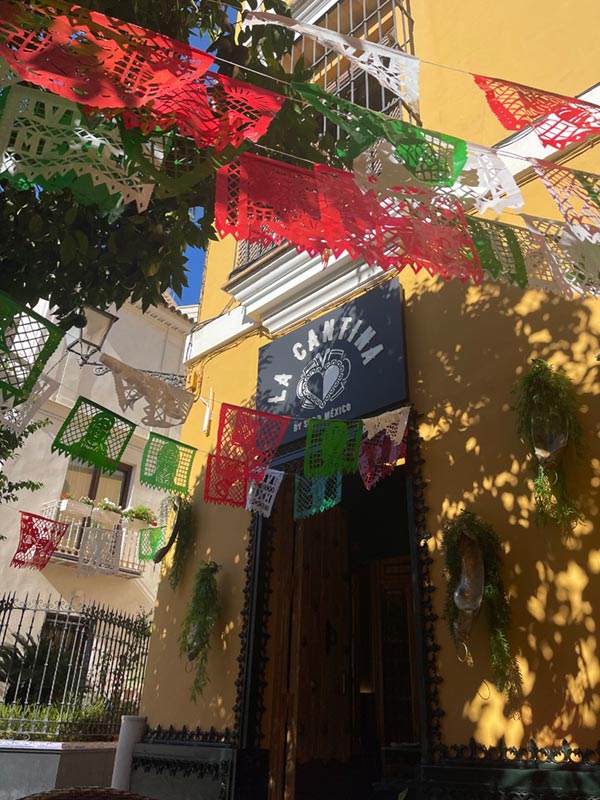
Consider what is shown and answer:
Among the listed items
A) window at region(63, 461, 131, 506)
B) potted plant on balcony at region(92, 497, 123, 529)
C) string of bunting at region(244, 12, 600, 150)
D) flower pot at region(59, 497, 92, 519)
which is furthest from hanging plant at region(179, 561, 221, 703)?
window at region(63, 461, 131, 506)

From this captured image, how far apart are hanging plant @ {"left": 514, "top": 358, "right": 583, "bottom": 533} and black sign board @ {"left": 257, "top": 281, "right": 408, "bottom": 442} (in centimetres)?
132

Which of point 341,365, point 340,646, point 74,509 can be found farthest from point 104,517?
point 341,365

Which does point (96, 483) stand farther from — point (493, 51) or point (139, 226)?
point (493, 51)

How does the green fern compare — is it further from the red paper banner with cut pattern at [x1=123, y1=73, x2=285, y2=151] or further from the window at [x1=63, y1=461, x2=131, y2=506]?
the window at [x1=63, y1=461, x2=131, y2=506]

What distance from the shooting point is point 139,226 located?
177 inches

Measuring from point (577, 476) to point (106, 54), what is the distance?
370 cm

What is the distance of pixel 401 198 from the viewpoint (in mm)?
2961

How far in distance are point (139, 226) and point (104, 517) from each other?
10.6 meters

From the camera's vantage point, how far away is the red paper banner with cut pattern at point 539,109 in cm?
295

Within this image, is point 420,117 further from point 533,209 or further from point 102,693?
point 102,693

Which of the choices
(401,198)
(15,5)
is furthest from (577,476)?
(15,5)

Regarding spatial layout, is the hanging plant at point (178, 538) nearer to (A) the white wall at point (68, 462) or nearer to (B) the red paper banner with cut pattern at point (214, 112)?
(B) the red paper banner with cut pattern at point (214, 112)

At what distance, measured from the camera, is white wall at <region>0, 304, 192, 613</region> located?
13.1 m

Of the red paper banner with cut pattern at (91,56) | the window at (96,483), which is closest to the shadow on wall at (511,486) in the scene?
the red paper banner with cut pattern at (91,56)
